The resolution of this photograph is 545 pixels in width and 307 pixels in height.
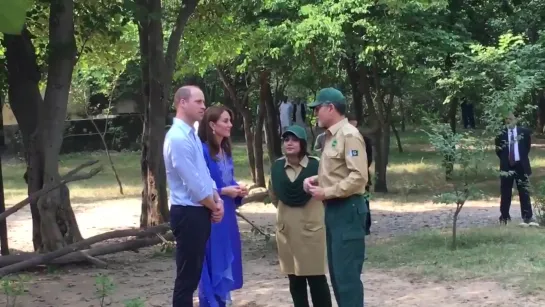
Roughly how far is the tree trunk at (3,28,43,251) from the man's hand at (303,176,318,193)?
5.38 metres

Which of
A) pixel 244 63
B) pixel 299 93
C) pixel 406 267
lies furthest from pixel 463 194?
pixel 299 93

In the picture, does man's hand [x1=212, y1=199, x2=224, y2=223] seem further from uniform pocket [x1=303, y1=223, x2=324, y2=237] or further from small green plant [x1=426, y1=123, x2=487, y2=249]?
small green plant [x1=426, y1=123, x2=487, y2=249]

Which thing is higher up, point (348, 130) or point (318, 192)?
point (348, 130)

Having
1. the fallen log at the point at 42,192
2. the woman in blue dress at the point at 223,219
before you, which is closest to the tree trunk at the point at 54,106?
the fallen log at the point at 42,192

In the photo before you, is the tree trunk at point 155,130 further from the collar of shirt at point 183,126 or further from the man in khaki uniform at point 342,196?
the man in khaki uniform at point 342,196

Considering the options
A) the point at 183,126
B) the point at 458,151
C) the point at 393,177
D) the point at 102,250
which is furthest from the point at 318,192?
the point at 393,177

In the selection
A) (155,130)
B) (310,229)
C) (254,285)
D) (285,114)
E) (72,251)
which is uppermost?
(285,114)

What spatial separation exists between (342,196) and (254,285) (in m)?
3.15

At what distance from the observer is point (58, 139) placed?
29.7 ft

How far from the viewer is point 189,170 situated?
453 centimetres

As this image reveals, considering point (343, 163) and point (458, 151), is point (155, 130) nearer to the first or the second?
point (458, 151)

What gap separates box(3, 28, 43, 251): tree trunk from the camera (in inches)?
363

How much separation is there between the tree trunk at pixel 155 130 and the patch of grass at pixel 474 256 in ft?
11.4

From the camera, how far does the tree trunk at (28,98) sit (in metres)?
9.22
